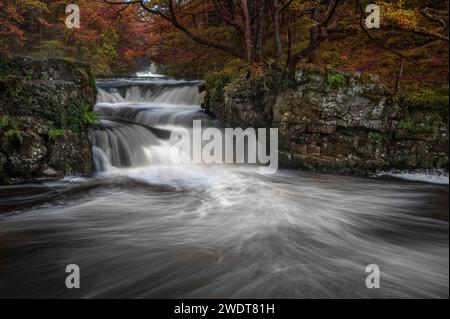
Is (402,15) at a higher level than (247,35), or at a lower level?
lower

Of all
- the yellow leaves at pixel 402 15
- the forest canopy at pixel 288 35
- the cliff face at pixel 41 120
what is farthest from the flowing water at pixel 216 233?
the yellow leaves at pixel 402 15

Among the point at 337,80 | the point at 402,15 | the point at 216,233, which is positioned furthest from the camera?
the point at 337,80

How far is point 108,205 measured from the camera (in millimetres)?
6094

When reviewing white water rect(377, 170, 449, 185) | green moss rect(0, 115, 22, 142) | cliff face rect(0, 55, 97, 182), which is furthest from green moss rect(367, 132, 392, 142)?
green moss rect(0, 115, 22, 142)

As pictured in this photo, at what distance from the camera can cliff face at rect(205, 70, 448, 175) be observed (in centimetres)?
802

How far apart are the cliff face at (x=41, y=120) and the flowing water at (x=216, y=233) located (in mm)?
434

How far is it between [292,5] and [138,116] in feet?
18.6

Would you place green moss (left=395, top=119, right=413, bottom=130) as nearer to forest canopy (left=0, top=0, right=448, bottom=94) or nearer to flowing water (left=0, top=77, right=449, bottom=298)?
forest canopy (left=0, top=0, right=448, bottom=94)

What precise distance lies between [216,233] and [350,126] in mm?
5044

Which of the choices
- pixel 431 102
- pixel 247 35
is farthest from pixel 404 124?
pixel 247 35

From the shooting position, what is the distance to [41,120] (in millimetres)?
7227

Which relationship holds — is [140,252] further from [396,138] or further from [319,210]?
[396,138]

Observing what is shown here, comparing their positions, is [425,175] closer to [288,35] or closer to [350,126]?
[350,126]

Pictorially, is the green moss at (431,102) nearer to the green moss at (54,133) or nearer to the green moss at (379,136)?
the green moss at (379,136)
